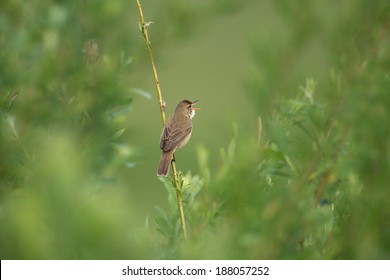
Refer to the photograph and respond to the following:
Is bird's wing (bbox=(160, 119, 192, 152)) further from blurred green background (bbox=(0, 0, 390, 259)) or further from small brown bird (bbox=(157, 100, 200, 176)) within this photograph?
blurred green background (bbox=(0, 0, 390, 259))

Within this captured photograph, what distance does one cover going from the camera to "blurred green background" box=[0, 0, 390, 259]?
803mm

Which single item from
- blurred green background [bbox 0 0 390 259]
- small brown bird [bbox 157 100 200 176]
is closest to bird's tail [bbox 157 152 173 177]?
small brown bird [bbox 157 100 200 176]

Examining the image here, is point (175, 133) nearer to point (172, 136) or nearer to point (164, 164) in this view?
point (172, 136)

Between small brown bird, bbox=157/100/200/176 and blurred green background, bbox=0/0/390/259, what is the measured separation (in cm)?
72

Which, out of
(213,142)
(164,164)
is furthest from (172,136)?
(213,142)

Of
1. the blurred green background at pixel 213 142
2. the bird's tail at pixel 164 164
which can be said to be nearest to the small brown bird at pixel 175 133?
the bird's tail at pixel 164 164

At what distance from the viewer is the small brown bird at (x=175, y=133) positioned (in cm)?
397

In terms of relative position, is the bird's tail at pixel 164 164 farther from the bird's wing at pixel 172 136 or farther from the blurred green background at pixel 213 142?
the blurred green background at pixel 213 142

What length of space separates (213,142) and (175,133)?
302 centimetres

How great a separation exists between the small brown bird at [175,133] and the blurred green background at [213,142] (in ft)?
2.37

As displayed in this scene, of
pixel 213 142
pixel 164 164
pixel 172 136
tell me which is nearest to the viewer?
pixel 213 142

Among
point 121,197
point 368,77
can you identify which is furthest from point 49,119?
point 121,197

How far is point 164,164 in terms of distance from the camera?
12.9 feet

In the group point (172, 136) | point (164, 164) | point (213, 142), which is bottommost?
point (213, 142)
